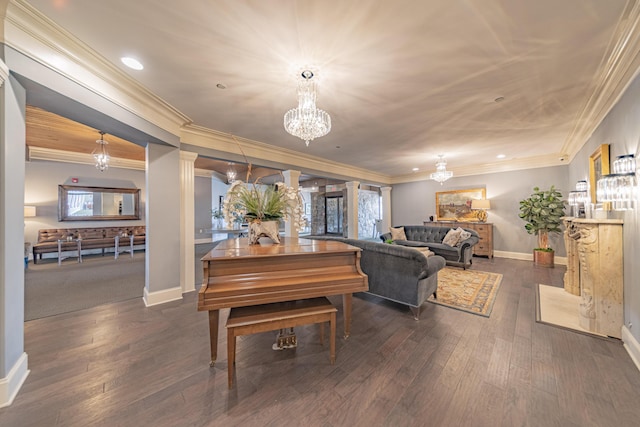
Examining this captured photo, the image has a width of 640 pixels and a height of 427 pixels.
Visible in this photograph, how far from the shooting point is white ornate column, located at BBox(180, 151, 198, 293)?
136 inches

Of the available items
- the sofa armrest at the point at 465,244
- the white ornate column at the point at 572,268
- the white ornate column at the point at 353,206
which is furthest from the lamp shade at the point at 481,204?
the white ornate column at the point at 353,206

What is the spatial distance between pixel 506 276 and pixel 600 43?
3848mm

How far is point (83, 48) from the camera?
6.10 feet

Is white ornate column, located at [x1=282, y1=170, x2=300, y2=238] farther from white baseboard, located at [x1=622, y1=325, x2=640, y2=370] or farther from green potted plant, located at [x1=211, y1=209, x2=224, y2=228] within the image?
green potted plant, located at [x1=211, y1=209, x2=224, y2=228]

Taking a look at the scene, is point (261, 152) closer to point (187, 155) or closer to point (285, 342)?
point (187, 155)

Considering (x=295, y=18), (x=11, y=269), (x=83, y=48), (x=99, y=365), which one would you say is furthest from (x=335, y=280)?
(x=83, y=48)

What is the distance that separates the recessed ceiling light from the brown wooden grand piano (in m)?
1.90

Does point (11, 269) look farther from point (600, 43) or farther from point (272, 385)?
point (600, 43)

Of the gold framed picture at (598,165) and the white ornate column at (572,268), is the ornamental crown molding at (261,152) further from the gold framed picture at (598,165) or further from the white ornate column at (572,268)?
the white ornate column at (572,268)

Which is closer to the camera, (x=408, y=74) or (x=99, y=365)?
(x=99, y=365)

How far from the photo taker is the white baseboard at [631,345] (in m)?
1.82

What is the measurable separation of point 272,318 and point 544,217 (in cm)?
632

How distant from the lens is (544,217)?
4.95 m

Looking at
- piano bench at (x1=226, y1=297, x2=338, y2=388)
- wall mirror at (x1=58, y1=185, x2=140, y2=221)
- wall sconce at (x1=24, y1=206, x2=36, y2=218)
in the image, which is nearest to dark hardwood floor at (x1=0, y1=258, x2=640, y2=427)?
piano bench at (x1=226, y1=297, x2=338, y2=388)
